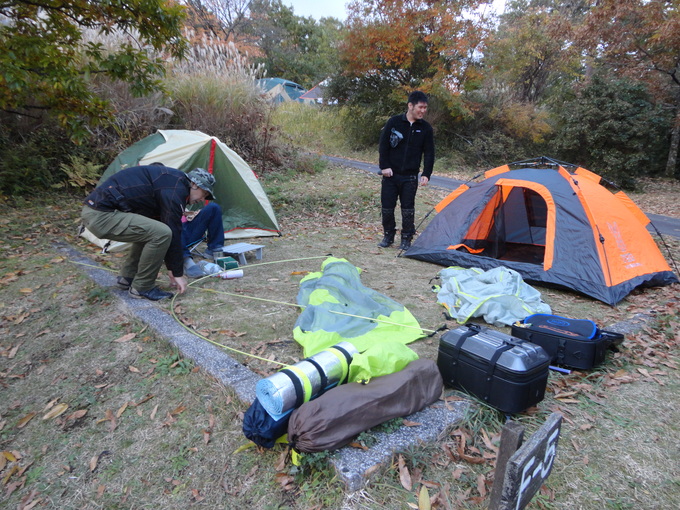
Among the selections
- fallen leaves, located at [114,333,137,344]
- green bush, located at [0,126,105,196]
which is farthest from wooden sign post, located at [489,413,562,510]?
green bush, located at [0,126,105,196]

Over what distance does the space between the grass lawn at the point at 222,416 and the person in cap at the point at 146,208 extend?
0.51 metres

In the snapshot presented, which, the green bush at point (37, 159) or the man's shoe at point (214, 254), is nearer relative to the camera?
the man's shoe at point (214, 254)

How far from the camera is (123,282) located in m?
3.74

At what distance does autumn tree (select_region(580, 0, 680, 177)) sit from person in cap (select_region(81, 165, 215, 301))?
481 inches

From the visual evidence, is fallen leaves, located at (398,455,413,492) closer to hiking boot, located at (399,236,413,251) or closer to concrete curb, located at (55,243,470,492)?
concrete curb, located at (55,243,470,492)

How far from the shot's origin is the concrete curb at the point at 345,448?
186 centimetres

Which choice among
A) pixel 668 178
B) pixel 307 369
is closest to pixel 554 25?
pixel 668 178

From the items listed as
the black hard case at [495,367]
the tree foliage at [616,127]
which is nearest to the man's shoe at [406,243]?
the black hard case at [495,367]

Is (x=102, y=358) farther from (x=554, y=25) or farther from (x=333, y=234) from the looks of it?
(x=554, y=25)

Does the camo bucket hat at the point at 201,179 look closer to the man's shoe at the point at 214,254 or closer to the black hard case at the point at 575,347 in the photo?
the man's shoe at the point at 214,254

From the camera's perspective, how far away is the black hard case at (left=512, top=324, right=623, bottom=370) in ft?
8.98

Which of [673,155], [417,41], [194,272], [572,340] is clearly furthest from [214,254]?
[673,155]

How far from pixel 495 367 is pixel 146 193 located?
298cm

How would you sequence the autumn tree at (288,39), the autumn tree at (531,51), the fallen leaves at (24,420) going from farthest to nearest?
the autumn tree at (288,39), the autumn tree at (531,51), the fallen leaves at (24,420)
